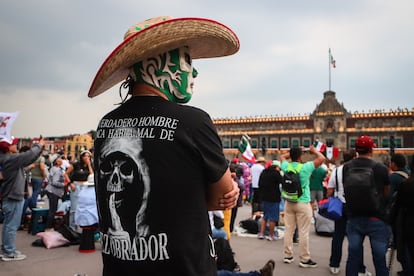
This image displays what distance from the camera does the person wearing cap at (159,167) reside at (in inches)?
47.4

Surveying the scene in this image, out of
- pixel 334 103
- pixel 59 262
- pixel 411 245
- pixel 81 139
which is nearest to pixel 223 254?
pixel 411 245

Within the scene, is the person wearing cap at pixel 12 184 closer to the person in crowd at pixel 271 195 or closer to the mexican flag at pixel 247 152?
the person in crowd at pixel 271 195

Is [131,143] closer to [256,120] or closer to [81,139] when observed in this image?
[256,120]

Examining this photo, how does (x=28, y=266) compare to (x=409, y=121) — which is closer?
(x=28, y=266)

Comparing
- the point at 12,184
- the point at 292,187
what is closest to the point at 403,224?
the point at 292,187

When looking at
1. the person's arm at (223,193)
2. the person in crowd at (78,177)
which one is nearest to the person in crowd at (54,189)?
the person in crowd at (78,177)

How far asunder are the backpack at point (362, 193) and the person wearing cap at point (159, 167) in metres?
2.82

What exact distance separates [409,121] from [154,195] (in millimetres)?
57813

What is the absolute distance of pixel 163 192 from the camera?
3.98ft

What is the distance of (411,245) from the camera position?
9.45 feet

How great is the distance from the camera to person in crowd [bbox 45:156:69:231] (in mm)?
6946

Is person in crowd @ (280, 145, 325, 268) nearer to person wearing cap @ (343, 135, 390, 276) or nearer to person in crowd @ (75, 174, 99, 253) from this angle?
person wearing cap @ (343, 135, 390, 276)

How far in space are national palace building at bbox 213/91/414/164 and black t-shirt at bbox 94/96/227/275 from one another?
4583 centimetres

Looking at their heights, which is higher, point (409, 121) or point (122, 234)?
point (409, 121)
